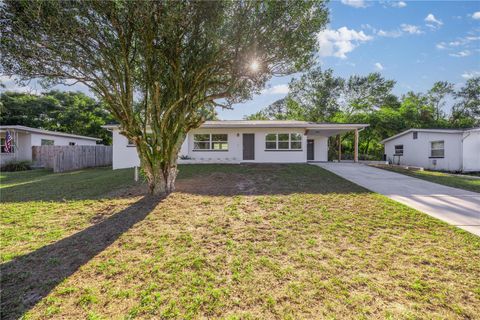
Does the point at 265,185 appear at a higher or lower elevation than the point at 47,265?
higher

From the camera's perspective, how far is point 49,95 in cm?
2706

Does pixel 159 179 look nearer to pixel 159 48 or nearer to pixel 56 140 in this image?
pixel 159 48

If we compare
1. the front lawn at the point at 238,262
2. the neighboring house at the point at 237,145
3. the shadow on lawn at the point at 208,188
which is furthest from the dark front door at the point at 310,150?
the front lawn at the point at 238,262

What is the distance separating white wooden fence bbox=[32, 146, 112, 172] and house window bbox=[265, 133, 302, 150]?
13.9 metres

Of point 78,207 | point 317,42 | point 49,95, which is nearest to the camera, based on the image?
point 78,207

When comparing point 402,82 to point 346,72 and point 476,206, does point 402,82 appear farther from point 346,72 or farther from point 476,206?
point 476,206

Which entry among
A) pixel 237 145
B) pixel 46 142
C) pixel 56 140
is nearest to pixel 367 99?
pixel 237 145

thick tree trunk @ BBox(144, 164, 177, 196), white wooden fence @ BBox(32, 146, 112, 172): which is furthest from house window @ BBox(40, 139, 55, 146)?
thick tree trunk @ BBox(144, 164, 177, 196)

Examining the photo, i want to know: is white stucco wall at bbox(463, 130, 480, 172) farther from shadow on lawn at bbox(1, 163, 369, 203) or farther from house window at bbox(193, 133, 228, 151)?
house window at bbox(193, 133, 228, 151)

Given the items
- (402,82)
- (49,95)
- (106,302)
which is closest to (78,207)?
(106,302)

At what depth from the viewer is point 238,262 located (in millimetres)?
3514

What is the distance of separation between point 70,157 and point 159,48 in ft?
47.2

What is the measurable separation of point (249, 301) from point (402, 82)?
36.2m

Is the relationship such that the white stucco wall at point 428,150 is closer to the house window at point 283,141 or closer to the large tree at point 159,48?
the house window at point 283,141
